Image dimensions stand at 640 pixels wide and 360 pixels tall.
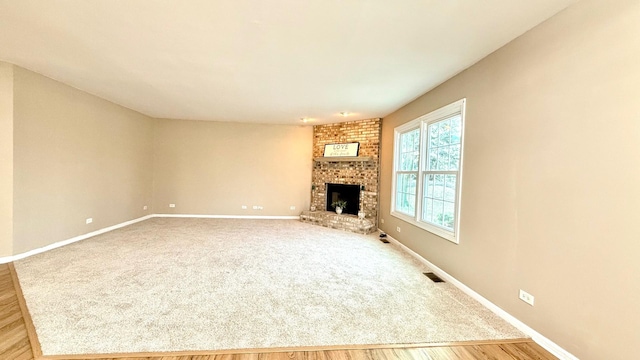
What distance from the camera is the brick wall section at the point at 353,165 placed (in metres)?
6.17

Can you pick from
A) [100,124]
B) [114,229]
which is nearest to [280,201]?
[114,229]

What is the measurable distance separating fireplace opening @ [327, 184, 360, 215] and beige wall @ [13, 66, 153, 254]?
4.97m

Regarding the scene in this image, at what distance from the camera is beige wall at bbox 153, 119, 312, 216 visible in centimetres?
707

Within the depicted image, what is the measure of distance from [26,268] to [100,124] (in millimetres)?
2900

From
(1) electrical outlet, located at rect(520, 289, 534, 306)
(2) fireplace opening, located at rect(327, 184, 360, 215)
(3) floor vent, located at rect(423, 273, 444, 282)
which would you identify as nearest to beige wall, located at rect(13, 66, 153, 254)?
(2) fireplace opening, located at rect(327, 184, 360, 215)

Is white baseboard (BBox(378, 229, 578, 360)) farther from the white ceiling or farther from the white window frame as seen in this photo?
the white ceiling

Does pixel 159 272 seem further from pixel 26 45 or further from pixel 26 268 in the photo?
pixel 26 45

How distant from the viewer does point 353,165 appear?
21.7ft

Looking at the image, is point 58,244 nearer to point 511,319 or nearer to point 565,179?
point 511,319

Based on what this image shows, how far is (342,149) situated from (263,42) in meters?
4.28

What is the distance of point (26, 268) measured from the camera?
3.31 m

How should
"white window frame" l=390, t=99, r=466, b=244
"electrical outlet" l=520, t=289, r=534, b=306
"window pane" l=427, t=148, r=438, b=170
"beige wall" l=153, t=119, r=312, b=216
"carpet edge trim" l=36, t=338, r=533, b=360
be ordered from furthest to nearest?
1. "beige wall" l=153, t=119, r=312, b=216
2. "window pane" l=427, t=148, r=438, b=170
3. "white window frame" l=390, t=99, r=466, b=244
4. "electrical outlet" l=520, t=289, r=534, b=306
5. "carpet edge trim" l=36, t=338, r=533, b=360

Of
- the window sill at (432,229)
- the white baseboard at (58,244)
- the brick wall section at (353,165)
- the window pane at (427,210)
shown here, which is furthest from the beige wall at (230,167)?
the window pane at (427,210)

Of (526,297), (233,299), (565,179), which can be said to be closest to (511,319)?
(526,297)
